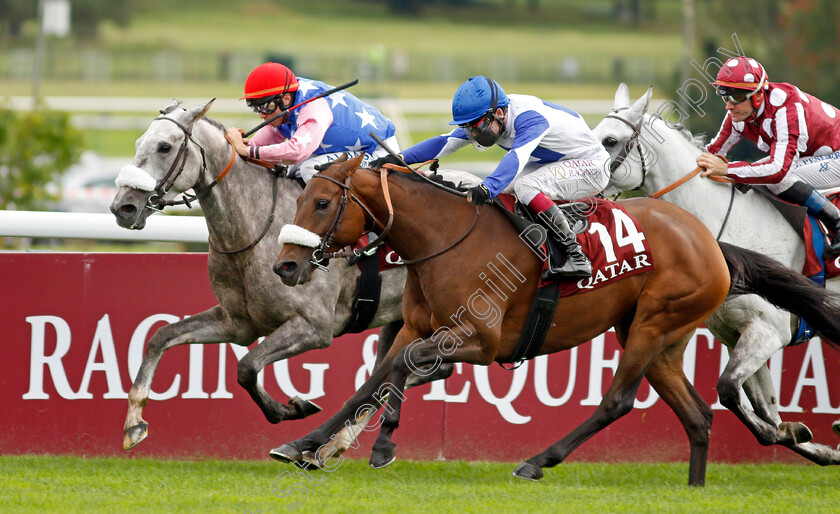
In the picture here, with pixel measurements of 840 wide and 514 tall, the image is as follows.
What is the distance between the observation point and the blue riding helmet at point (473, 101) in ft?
16.2

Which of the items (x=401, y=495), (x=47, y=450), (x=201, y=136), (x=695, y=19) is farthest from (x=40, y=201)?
(x=695, y=19)

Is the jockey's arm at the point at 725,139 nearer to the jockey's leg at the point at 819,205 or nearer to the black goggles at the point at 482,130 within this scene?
the jockey's leg at the point at 819,205

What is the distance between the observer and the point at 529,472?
506 centimetres

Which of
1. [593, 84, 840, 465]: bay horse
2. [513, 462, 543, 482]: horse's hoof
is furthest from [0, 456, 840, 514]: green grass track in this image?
[593, 84, 840, 465]: bay horse

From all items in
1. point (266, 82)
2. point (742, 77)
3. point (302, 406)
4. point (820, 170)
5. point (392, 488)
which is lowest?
point (392, 488)

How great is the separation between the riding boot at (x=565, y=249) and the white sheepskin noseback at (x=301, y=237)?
44.7 inches

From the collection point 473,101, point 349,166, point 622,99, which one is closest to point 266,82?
point 349,166

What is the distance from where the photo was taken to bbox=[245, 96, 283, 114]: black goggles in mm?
5594

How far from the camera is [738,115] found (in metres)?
5.84

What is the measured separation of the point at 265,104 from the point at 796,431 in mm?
3385

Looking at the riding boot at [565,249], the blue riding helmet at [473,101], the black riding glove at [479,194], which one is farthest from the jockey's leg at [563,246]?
the blue riding helmet at [473,101]

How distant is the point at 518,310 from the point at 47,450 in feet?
9.83

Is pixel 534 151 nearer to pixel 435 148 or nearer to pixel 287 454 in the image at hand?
pixel 435 148

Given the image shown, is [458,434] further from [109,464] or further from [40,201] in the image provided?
[40,201]
